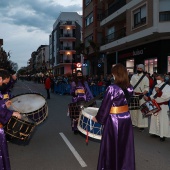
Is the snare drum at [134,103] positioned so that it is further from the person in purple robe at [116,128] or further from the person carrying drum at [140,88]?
the person in purple robe at [116,128]

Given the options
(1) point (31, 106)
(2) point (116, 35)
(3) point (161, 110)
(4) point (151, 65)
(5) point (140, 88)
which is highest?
(2) point (116, 35)

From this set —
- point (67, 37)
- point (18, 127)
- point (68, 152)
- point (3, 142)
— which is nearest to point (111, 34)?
point (68, 152)

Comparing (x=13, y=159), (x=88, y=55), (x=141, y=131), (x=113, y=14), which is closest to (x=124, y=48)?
(x=113, y=14)

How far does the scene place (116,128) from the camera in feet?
15.2

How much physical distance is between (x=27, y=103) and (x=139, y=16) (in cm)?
2124

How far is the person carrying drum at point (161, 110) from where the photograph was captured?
25.9 feet

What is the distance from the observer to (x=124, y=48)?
30344 mm

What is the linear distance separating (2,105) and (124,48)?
27066 mm

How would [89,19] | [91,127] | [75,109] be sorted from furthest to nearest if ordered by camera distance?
[89,19], [75,109], [91,127]

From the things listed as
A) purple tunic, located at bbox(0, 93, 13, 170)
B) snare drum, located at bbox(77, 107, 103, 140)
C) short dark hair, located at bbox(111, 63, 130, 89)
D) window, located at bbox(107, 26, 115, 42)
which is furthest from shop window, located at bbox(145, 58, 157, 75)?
purple tunic, located at bbox(0, 93, 13, 170)

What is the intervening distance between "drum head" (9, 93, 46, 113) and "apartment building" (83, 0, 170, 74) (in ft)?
Result: 55.3

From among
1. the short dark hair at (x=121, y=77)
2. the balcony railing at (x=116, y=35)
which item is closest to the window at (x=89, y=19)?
the balcony railing at (x=116, y=35)

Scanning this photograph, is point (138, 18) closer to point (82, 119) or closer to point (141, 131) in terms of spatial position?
point (141, 131)

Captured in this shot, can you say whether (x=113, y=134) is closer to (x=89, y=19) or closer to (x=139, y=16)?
(x=139, y=16)
